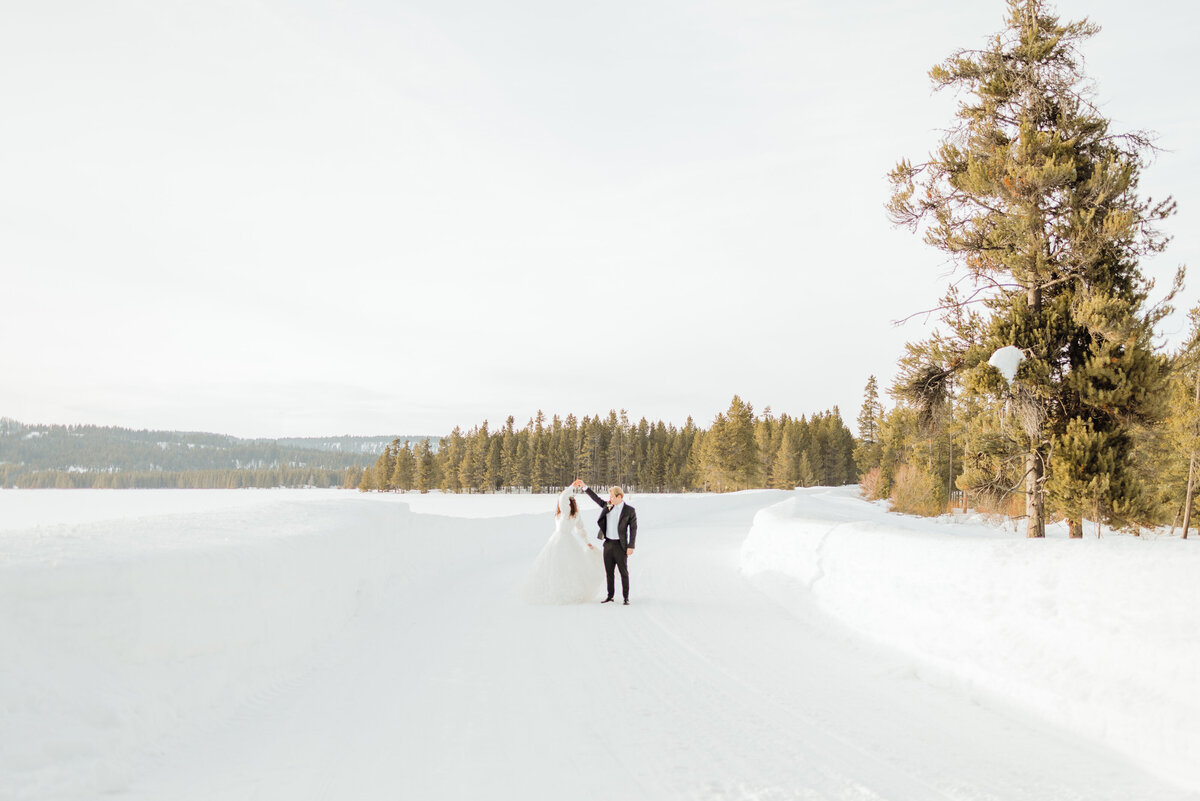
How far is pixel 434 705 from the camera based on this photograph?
5145 millimetres

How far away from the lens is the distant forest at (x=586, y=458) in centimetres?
9325

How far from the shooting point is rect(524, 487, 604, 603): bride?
10.1 metres

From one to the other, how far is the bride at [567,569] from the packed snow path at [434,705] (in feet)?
5.04

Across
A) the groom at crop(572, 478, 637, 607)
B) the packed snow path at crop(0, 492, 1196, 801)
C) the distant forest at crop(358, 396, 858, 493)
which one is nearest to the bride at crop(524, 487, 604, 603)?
the groom at crop(572, 478, 637, 607)

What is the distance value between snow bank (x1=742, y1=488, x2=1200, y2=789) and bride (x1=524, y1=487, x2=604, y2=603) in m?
4.26

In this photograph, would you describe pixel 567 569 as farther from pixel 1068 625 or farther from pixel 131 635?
pixel 1068 625

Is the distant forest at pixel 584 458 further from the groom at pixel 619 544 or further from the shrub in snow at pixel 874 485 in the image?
the groom at pixel 619 544

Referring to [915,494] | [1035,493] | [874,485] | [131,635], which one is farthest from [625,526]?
[874,485]

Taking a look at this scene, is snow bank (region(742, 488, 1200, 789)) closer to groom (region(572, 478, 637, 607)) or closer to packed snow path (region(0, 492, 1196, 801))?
packed snow path (region(0, 492, 1196, 801))

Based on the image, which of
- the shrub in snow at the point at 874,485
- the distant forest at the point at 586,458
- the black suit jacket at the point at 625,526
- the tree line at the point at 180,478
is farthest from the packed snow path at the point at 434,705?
the tree line at the point at 180,478

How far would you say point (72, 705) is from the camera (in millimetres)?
3990

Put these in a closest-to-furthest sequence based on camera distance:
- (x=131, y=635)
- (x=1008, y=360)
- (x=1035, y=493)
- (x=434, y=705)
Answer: (x=131, y=635)
(x=434, y=705)
(x=1008, y=360)
(x=1035, y=493)

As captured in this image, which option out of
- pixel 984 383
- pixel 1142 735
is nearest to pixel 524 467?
pixel 984 383

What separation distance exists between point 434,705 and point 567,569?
523 centimetres
